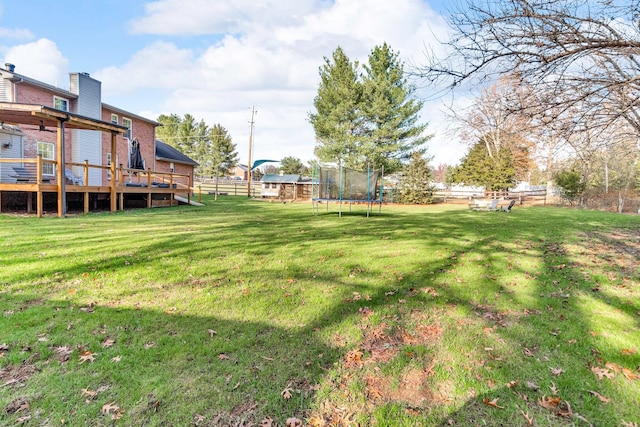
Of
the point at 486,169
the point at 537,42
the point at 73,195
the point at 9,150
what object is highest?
the point at 486,169

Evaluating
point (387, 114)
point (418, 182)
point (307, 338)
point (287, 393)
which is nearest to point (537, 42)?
point (307, 338)

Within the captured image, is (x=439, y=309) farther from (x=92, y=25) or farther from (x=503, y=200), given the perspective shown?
(x=503, y=200)

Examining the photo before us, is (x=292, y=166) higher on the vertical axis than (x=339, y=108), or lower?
lower

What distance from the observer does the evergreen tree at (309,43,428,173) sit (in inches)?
960

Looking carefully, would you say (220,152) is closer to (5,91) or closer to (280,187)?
(280,187)

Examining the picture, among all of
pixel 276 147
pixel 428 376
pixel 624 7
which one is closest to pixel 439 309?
pixel 428 376

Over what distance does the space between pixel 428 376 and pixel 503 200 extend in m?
25.6

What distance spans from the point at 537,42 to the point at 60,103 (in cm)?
2011

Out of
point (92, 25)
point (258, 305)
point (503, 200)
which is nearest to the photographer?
point (258, 305)

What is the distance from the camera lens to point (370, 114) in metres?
24.5

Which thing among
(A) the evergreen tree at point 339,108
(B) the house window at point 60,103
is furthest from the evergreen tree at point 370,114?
(B) the house window at point 60,103

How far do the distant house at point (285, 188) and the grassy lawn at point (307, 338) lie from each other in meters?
21.4

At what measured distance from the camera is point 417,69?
13.3 feet

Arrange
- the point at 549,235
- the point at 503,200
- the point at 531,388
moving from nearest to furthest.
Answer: the point at 531,388
the point at 549,235
the point at 503,200
